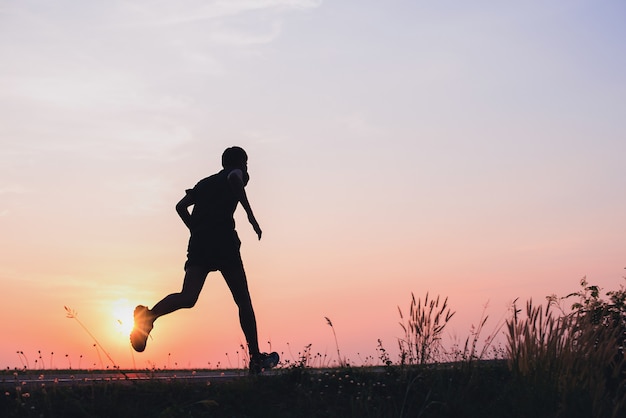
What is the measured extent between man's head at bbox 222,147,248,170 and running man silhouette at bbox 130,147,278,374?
0.06 m

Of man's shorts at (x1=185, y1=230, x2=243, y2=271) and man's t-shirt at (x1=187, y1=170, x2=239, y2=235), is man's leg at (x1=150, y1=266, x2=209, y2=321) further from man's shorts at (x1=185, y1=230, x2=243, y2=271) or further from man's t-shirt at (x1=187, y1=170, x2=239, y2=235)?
man's t-shirt at (x1=187, y1=170, x2=239, y2=235)

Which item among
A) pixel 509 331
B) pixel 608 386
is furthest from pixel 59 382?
pixel 608 386

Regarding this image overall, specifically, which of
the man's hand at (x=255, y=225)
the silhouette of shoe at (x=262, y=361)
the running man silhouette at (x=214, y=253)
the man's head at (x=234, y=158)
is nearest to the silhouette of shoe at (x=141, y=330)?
the running man silhouette at (x=214, y=253)

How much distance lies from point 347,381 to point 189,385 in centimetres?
166

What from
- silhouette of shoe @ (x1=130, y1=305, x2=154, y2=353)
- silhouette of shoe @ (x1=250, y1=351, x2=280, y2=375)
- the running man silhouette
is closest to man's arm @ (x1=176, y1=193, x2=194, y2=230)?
the running man silhouette

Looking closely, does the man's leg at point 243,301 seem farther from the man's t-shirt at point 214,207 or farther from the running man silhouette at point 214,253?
the man's t-shirt at point 214,207

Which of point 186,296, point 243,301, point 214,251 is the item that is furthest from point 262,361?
point 214,251

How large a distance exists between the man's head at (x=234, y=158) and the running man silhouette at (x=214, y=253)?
0.06m

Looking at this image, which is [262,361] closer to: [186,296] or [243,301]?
[243,301]

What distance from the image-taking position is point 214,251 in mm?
9203

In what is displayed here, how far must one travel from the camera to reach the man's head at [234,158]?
9586 millimetres

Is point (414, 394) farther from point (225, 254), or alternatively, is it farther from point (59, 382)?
point (59, 382)

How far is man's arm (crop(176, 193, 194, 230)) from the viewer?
9.50 m

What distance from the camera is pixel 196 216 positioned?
9.42 meters
